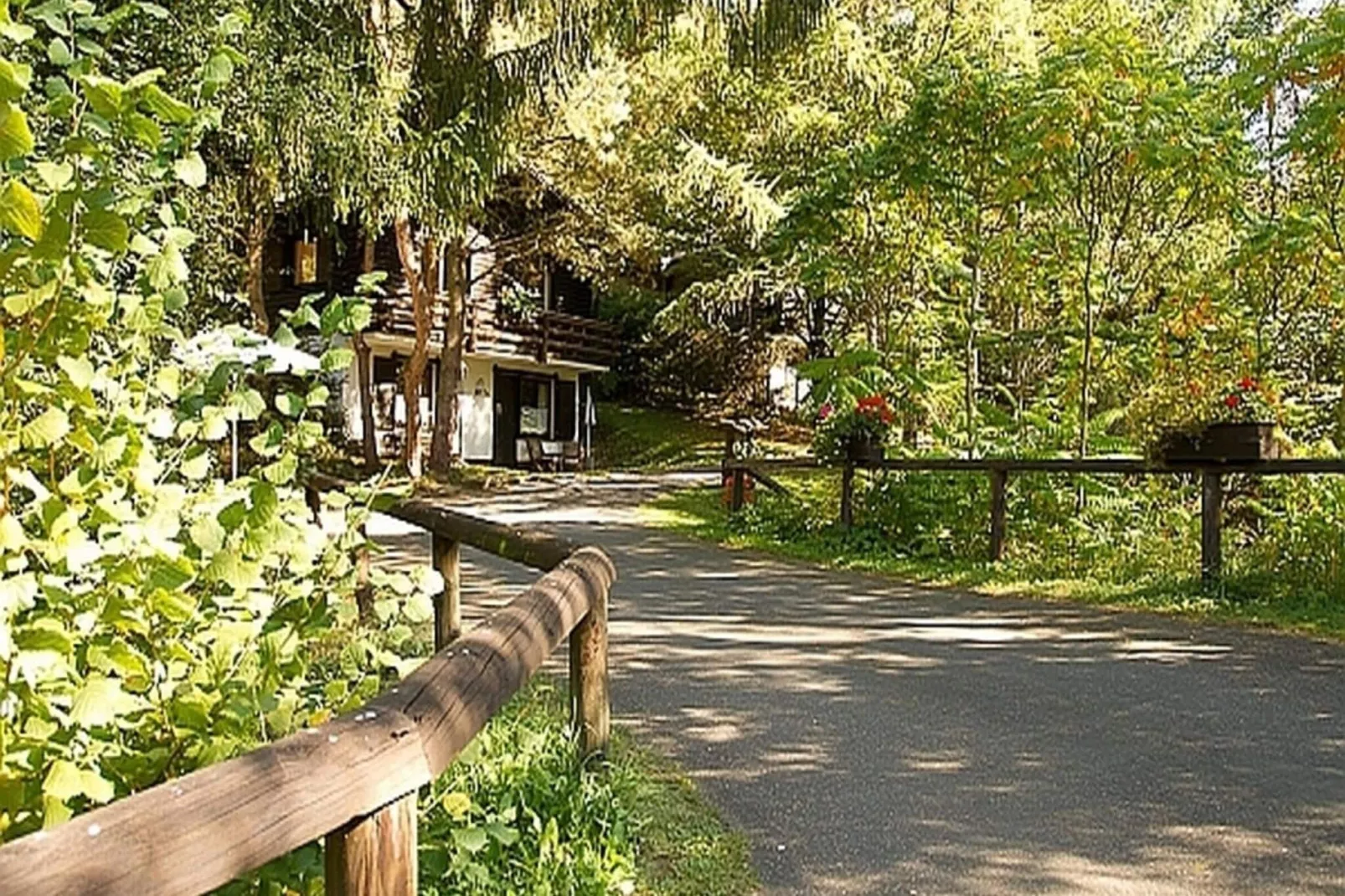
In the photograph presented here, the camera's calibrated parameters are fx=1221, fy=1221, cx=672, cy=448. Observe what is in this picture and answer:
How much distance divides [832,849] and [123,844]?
2.83m

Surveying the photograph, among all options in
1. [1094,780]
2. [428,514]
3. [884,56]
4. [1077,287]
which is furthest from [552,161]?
[1094,780]

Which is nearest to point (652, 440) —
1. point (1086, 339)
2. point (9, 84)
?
point (1086, 339)

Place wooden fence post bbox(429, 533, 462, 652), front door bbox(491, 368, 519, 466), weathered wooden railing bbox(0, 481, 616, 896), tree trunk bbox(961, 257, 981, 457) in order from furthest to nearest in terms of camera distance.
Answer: front door bbox(491, 368, 519, 466) → tree trunk bbox(961, 257, 981, 457) → wooden fence post bbox(429, 533, 462, 652) → weathered wooden railing bbox(0, 481, 616, 896)

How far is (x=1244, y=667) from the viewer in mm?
6250

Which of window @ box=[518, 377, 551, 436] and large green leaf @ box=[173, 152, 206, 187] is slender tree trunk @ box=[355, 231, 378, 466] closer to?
window @ box=[518, 377, 551, 436]

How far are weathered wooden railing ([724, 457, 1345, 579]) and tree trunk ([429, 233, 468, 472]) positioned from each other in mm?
11798

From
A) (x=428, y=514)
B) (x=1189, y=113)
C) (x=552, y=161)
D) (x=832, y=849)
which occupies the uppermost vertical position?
(x=552, y=161)

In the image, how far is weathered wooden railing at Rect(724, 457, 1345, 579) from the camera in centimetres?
826

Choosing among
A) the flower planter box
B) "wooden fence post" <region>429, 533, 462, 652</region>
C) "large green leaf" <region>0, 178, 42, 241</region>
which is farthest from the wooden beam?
the flower planter box

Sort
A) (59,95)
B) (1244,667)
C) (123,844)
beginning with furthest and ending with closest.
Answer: (1244,667) → (59,95) → (123,844)

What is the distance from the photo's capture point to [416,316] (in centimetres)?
2270

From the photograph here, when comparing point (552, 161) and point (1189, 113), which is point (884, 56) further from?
point (1189, 113)

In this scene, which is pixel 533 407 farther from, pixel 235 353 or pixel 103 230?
pixel 103 230

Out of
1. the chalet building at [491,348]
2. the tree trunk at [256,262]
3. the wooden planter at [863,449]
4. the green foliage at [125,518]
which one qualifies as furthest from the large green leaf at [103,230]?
the chalet building at [491,348]
